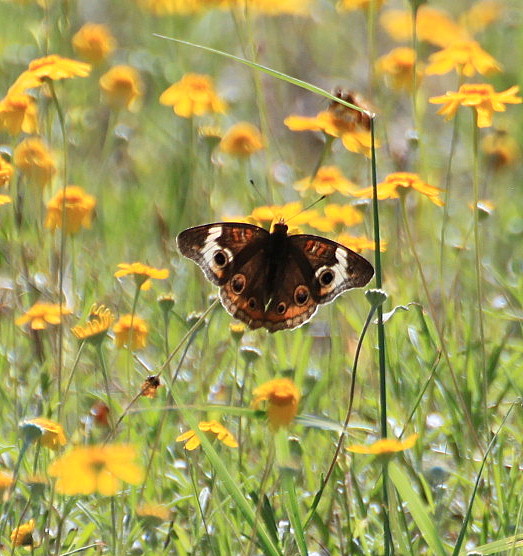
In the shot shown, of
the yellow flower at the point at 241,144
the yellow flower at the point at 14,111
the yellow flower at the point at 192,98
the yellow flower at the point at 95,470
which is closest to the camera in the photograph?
the yellow flower at the point at 95,470

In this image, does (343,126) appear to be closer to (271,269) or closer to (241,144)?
(271,269)

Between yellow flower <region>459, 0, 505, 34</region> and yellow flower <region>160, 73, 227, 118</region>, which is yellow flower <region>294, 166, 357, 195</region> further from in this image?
yellow flower <region>459, 0, 505, 34</region>

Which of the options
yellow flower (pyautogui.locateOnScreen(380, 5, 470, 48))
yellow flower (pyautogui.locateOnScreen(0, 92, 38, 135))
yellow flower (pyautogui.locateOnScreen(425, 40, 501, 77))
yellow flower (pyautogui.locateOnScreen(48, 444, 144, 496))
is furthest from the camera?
yellow flower (pyautogui.locateOnScreen(380, 5, 470, 48))

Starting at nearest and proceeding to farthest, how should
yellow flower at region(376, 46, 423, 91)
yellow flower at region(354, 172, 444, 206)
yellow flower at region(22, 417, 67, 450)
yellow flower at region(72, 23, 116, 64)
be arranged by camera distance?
yellow flower at region(22, 417, 67, 450) → yellow flower at region(354, 172, 444, 206) → yellow flower at region(376, 46, 423, 91) → yellow flower at region(72, 23, 116, 64)

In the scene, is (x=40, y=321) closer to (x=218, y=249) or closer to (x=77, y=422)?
(x=77, y=422)

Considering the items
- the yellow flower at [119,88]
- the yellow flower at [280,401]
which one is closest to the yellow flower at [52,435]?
the yellow flower at [280,401]

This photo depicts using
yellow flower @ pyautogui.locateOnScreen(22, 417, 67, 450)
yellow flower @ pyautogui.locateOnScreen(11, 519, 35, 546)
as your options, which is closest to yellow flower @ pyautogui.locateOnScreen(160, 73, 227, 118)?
yellow flower @ pyautogui.locateOnScreen(22, 417, 67, 450)

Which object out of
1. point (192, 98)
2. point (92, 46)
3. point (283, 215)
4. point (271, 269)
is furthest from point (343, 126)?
point (92, 46)

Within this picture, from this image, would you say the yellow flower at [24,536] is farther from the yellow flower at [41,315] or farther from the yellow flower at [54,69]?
the yellow flower at [54,69]
